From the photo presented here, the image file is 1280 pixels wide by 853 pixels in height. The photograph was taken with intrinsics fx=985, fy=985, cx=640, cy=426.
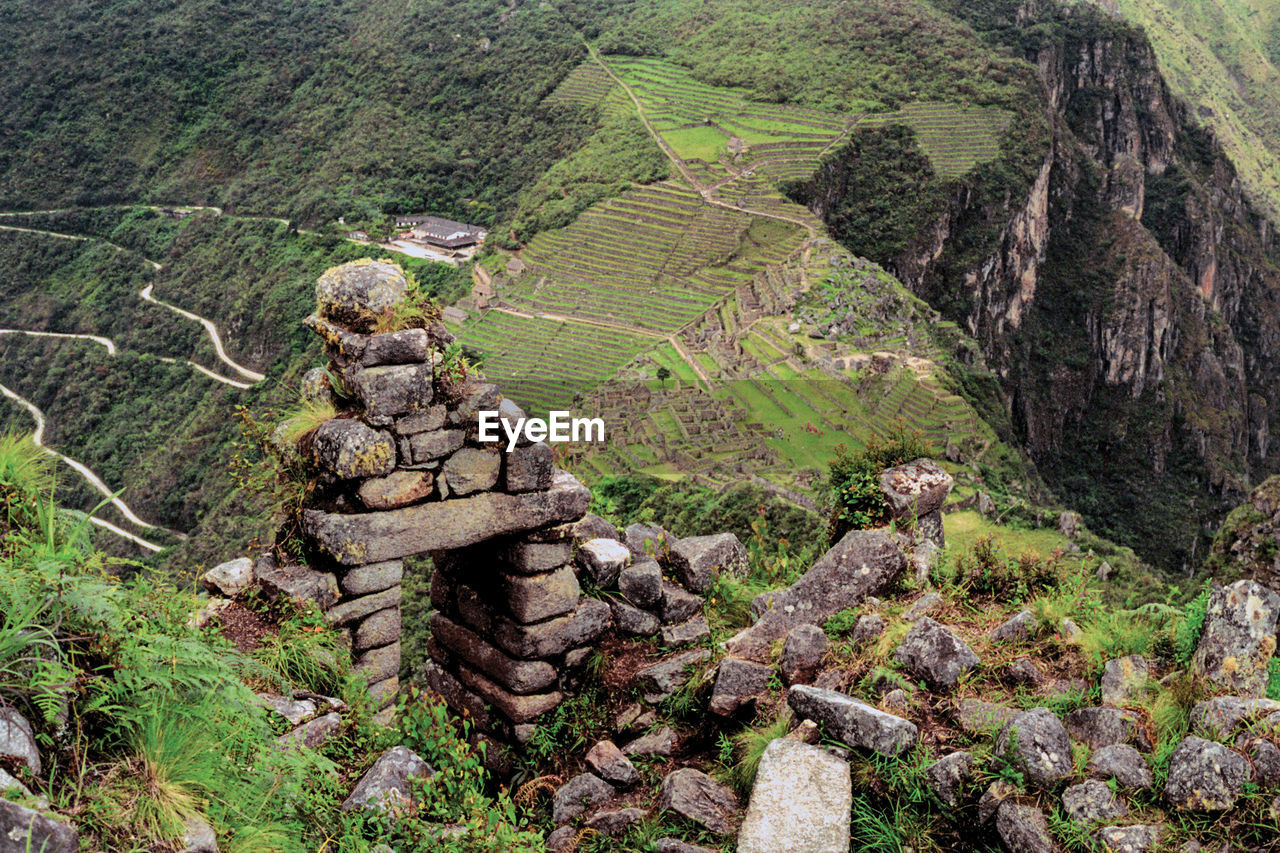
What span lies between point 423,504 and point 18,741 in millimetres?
3779

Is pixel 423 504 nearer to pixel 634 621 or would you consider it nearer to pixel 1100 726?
pixel 634 621

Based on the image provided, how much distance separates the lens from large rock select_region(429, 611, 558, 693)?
776 centimetres

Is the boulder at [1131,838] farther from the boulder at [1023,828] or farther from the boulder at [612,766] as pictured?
the boulder at [612,766]

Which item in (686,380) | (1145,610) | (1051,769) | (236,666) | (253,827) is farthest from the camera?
(686,380)

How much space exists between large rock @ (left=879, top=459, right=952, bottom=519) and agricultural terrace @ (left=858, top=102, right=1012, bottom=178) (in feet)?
348

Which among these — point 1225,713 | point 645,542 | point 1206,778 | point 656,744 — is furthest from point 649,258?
point 1206,778

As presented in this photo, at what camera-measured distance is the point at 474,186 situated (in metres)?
111

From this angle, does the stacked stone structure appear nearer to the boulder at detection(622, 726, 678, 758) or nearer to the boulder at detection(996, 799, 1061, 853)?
the boulder at detection(622, 726, 678, 758)

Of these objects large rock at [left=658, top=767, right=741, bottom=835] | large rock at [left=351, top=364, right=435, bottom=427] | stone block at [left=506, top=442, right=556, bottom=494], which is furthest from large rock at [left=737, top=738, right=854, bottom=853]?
large rock at [left=351, top=364, right=435, bottom=427]

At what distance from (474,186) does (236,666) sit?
362ft

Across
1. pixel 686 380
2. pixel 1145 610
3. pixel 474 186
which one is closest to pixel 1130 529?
pixel 686 380

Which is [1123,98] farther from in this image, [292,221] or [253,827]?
[253,827]

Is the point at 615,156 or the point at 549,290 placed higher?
the point at 615,156

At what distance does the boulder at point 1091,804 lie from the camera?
4.70m
